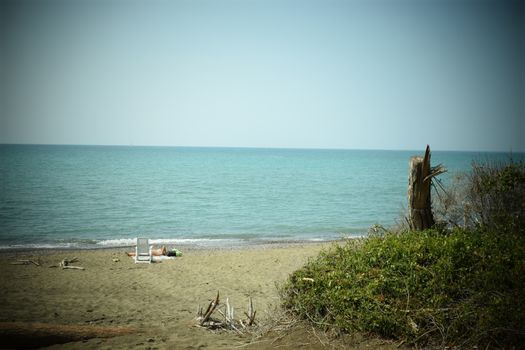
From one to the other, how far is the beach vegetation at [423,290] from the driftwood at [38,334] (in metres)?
3.92

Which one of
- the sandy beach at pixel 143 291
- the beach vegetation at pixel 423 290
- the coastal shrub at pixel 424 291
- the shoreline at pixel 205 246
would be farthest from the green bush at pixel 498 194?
the shoreline at pixel 205 246

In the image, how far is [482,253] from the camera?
19.6 ft

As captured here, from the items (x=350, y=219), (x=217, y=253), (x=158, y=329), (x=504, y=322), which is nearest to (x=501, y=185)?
(x=504, y=322)

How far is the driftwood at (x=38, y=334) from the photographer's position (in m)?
6.72

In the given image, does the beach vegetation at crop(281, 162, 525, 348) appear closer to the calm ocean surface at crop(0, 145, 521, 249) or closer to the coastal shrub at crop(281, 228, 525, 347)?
the coastal shrub at crop(281, 228, 525, 347)

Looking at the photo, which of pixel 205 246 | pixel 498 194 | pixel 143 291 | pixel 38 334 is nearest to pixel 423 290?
pixel 498 194

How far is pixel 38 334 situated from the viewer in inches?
269

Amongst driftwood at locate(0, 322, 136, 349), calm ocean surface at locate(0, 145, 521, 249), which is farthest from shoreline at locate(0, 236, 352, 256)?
driftwood at locate(0, 322, 136, 349)

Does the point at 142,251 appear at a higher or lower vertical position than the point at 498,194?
lower

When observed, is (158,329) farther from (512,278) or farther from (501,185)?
(501,185)

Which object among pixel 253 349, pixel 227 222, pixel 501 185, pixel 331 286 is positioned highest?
pixel 501 185

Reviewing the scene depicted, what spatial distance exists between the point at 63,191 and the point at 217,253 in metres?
30.4

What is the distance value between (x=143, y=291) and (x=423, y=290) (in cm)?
913

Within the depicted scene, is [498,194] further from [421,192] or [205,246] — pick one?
[205,246]
